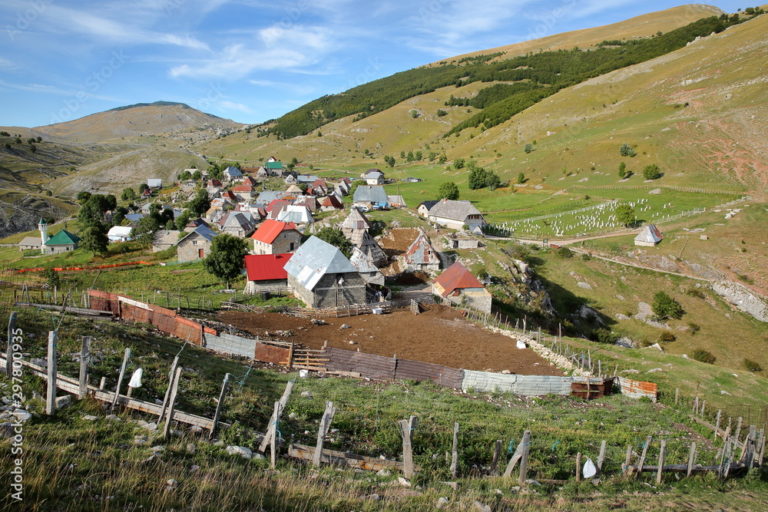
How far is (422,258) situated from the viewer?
54.9m

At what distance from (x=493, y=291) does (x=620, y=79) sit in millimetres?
133703

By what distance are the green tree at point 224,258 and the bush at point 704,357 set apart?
49.4m

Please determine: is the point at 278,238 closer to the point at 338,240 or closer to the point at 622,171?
the point at 338,240

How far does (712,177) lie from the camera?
84812mm

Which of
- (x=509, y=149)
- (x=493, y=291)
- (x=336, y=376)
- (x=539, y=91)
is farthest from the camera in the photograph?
(x=539, y=91)

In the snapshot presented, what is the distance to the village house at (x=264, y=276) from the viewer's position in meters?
46.6

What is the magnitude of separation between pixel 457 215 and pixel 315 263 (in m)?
41.3

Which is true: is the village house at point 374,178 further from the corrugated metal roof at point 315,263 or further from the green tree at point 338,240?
the corrugated metal roof at point 315,263

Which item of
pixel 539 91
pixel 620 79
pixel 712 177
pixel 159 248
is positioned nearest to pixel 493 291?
pixel 159 248

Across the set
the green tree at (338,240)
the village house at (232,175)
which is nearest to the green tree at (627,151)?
the green tree at (338,240)

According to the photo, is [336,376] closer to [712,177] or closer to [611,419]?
[611,419]

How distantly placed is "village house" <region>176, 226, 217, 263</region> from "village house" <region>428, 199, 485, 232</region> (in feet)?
129

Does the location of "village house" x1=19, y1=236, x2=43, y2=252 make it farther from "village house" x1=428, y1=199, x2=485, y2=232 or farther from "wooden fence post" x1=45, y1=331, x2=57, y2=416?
"wooden fence post" x1=45, y1=331, x2=57, y2=416

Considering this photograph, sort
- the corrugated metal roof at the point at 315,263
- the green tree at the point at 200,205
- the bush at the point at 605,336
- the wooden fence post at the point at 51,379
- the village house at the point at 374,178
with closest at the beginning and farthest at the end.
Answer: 1. the wooden fence post at the point at 51,379
2. the corrugated metal roof at the point at 315,263
3. the bush at the point at 605,336
4. the green tree at the point at 200,205
5. the village house at the point at 374,178
